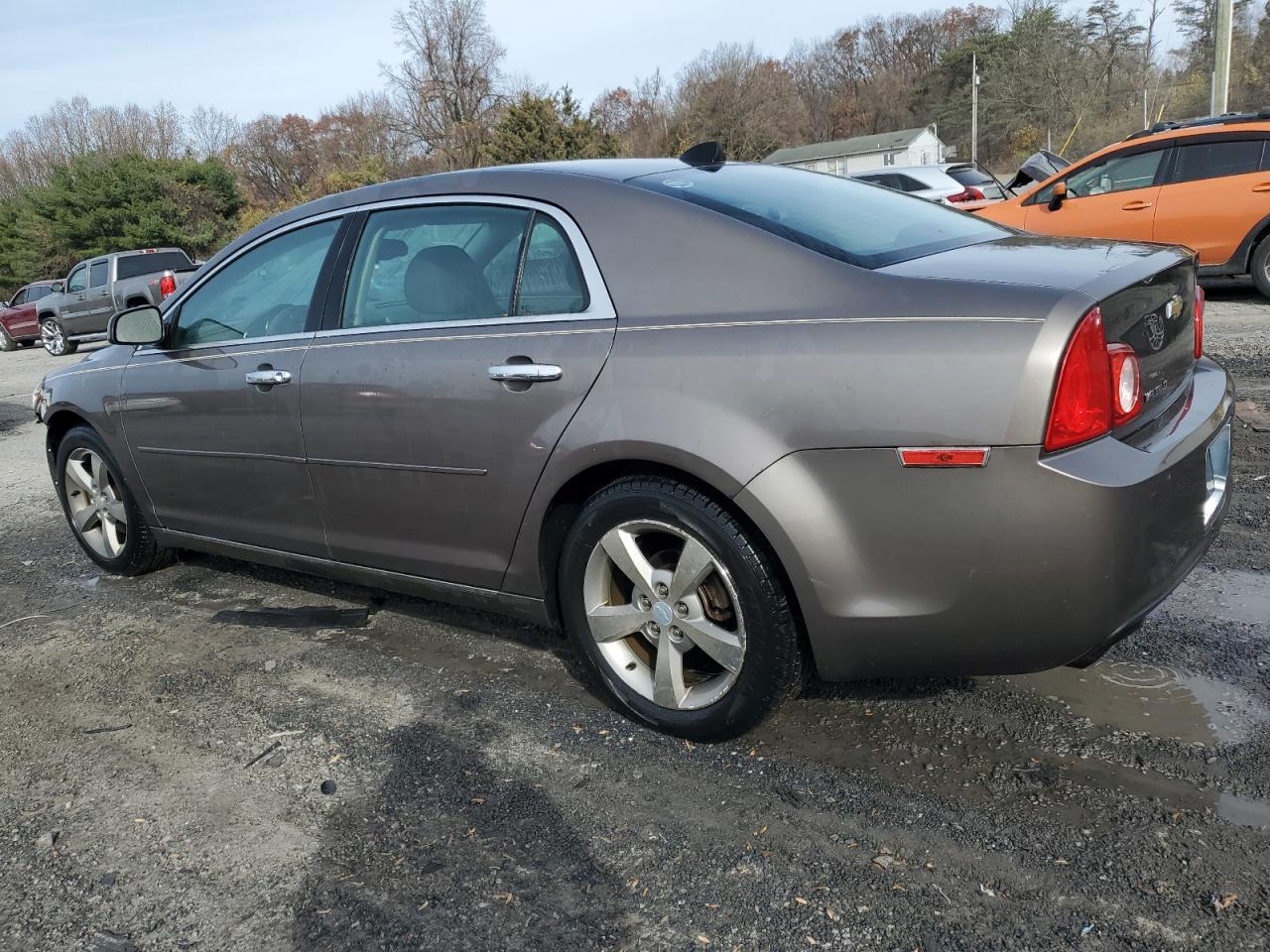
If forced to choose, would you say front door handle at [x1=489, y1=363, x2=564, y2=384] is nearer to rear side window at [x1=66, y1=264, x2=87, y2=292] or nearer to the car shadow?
the car shadow

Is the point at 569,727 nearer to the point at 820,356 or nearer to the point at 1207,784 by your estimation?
the point at 820,356

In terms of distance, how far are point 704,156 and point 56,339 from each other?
21.6 metres

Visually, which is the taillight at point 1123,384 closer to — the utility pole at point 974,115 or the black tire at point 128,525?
the black tire at point 128,525

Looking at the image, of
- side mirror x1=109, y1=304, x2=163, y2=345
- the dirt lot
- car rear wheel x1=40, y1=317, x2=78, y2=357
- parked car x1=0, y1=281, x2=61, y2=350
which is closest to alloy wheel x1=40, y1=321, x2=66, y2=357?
car rear wheel x1=40, y1=317, x2=78, y2=357

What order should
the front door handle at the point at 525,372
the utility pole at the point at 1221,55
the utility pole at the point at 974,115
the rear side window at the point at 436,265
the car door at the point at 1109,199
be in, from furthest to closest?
the utility pole at the point at 974,115, the utility pole at the point at 1221,55, the car door at the point at 1109,199, the rear side window at the point at 436,265, the front door handle at the point at 525,372

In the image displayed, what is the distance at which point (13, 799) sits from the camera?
2928 mm

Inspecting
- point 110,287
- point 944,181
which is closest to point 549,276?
point 944,181

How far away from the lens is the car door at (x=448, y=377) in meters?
2.95

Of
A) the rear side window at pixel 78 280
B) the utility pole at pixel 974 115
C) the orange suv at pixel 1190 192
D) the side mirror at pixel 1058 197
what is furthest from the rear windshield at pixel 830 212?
the utility pole at pixel 974 115

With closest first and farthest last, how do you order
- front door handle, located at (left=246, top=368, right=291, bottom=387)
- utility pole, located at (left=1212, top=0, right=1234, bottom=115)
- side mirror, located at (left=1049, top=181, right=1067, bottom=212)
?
front door handle, located at (left=246, top=368, right=291, bottom=387) → side mirror, located at (left=1049, top=181, right=1067, bottom=212) → utility pole, located at (left=1212, top=0, right=1234, bottom=115)

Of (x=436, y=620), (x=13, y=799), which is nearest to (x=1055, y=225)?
(x=436, y=620)

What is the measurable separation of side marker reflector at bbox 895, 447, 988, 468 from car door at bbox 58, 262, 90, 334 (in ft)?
69.6

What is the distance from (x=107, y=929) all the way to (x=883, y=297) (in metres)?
2.33

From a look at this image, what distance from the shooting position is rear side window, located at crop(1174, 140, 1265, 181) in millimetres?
9211
